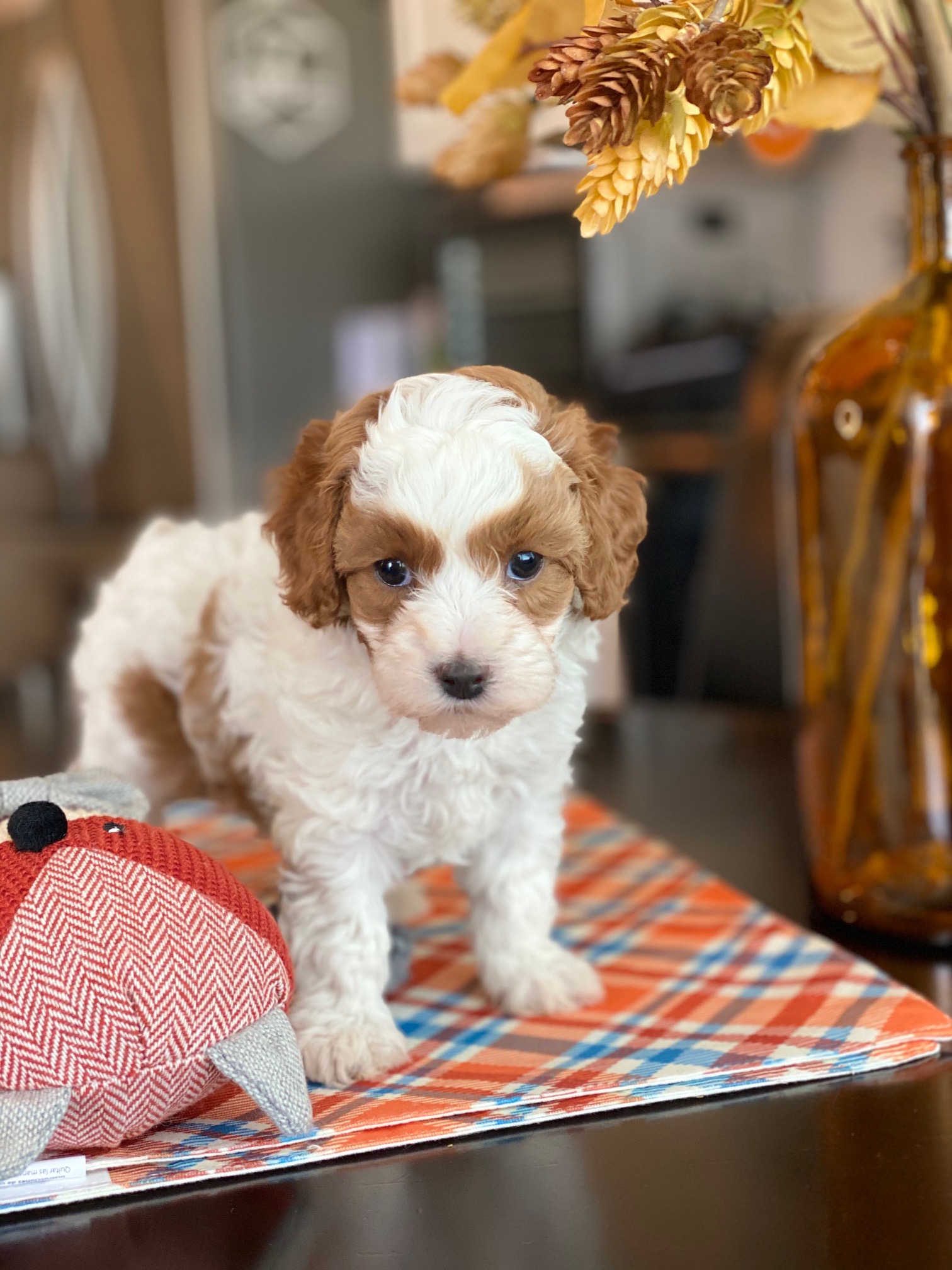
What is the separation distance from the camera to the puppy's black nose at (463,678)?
83cm

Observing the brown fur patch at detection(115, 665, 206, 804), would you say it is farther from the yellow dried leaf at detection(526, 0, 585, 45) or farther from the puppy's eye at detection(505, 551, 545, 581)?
the yellow dried leaf at detection(526, 0, 585, 45)

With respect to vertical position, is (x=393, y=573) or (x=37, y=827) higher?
(x=393, y=573)

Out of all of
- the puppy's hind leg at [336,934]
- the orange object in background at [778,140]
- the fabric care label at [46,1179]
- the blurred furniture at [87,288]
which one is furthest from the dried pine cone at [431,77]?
the blurred furniture at [87,288]

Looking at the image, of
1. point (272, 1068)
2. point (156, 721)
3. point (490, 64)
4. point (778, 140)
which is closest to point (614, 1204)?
point (272, 1068)

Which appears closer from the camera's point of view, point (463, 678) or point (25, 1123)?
point (25, 1123)

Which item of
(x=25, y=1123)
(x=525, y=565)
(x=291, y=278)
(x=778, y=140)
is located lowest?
(x=25, y=1123)

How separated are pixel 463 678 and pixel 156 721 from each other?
395 millimetres

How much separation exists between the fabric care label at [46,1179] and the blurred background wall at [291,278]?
252 centimetres

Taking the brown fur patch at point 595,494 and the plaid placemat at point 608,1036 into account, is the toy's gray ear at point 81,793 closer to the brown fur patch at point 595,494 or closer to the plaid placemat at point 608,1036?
the plaid placemat at point 608,1036

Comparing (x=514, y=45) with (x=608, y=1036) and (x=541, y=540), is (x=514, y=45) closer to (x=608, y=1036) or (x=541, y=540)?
(x=541, y=540)

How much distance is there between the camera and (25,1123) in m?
0.71

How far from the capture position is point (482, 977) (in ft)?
3.51

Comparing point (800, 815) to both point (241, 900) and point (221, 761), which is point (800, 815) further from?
point (241, 900)

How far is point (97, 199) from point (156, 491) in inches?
36.8
